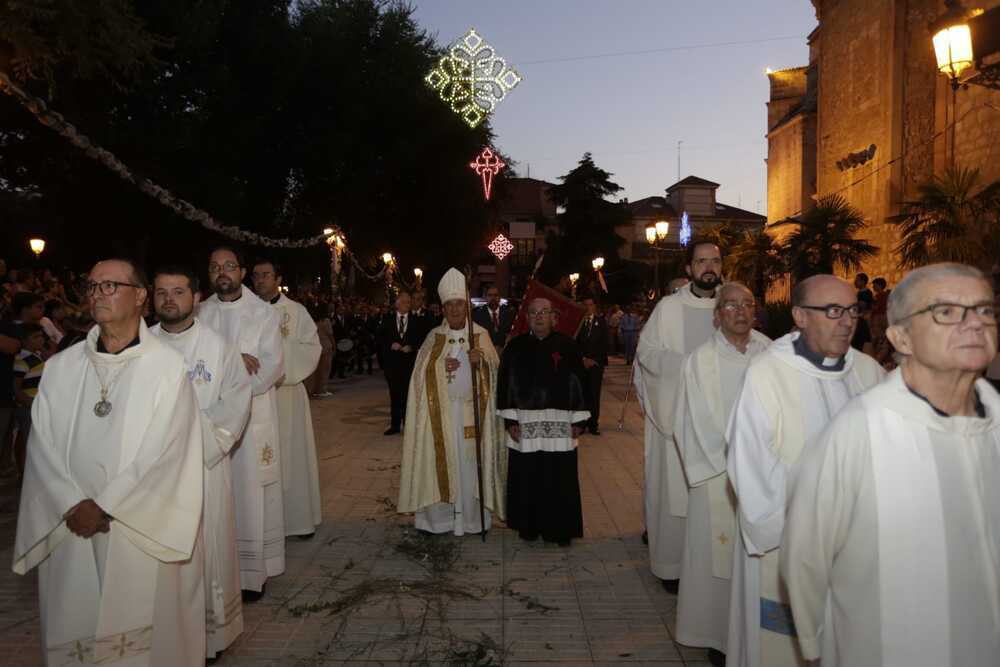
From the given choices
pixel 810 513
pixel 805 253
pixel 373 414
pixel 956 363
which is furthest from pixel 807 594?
pixel 805 253

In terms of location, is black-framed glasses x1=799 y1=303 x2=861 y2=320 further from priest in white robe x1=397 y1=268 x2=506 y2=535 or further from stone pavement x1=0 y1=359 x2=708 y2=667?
priest in white robe x1=397 y1=268 x2=506 y2=535

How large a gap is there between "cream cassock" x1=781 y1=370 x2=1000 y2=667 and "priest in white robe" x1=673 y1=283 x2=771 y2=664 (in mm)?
1875

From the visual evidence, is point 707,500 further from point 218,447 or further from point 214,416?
point 214,416

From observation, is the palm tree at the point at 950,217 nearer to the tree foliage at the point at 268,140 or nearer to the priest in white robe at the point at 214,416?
the priest in white robe at the point at 214,416

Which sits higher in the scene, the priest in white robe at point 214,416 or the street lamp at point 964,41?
the street lamp at point 964,41

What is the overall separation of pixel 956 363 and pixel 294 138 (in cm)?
2390

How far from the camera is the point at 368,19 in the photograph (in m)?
26.7

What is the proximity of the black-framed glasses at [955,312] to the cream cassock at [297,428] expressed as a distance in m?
5.21

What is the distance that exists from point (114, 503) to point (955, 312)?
3.27 metres

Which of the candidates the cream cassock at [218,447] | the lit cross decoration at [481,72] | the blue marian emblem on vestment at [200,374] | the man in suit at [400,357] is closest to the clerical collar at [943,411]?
the cream cassock at [218,447]

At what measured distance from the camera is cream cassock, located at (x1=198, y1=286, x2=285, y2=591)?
18.5ft

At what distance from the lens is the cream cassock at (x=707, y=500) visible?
4672 millimetres

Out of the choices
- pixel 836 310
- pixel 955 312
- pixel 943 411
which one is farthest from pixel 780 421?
pixel 955 312

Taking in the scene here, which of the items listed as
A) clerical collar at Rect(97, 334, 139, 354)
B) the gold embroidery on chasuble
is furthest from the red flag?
clerical collar at Rect(97, 334, 139, 354)
